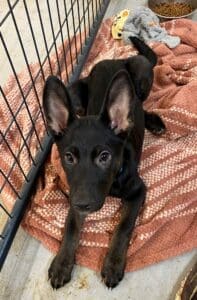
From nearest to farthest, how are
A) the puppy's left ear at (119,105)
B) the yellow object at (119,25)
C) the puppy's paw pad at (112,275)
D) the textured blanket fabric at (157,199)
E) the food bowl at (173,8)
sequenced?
1. the puppy's left ear at (119,105)
2. the puppy's paw pad at (112,275)
3. the textured blanket fabric at (157,199)
4. the yellow object at (119,25)
5. the food bowl at (173,8)

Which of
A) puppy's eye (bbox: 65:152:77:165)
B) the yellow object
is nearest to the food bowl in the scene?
the yellow object

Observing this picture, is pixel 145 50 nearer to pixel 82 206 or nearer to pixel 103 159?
pixel 103 159

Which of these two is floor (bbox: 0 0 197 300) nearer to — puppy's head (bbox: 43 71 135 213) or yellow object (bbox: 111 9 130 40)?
puppy's head (bbox: 43 71 135 213)

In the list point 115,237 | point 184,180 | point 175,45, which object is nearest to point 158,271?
point 115,237

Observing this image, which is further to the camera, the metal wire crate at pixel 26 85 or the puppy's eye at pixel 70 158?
the metal wire crate at pixel 26 85

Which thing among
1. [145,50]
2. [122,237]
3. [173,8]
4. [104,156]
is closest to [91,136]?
[104,156]

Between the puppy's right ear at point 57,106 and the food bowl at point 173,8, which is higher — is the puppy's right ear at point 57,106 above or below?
above

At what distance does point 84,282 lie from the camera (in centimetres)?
175

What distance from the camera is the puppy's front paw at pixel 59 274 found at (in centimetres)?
172

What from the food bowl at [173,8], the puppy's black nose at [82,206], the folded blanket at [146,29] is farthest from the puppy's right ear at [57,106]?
the food bowl at [173,8]

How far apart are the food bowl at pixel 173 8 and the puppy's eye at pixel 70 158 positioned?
1.84 m

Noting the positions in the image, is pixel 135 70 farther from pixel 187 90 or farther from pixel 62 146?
pixel 62 146

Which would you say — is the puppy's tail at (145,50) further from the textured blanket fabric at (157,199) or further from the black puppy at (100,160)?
the black puppy at (100,160)

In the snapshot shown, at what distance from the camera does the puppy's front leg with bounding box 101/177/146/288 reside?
5.61ft
